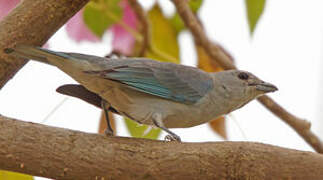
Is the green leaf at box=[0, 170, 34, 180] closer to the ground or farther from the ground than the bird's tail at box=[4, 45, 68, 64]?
closer to the ground

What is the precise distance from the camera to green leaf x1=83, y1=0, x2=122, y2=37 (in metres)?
3.33

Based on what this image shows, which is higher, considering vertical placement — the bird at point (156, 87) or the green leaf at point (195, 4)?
the green leaf at point (195, 4)

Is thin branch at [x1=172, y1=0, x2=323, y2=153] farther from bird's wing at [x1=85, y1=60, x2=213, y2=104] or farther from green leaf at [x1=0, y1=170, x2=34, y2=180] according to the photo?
green leaf at [x1=0, y1=170, x2=34, y2=180]

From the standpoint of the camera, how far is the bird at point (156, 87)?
2.77m

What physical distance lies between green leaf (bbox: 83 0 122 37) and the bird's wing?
1.38 ft

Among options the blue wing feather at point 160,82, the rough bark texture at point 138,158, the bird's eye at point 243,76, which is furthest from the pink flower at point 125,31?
the rough bark texture at point 138,158

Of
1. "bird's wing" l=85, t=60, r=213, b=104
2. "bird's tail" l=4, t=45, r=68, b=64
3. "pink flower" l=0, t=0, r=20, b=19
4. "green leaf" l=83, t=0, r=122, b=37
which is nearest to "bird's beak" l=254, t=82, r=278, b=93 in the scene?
"bird's wing" l=85, t=60, r=213, b=104

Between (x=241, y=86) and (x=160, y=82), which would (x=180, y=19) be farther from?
(x=160, y=82)

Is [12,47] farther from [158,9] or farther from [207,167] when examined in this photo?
[158,9]

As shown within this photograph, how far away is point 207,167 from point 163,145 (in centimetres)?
24

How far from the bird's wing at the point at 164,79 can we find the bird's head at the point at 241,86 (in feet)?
0.29

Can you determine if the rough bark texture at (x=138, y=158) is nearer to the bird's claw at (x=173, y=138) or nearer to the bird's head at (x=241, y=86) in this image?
the bird's claw at (x=173, y=138)

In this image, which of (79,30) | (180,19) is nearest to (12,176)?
(79,30)

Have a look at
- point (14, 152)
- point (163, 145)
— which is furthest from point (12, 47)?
point (163, 145)
